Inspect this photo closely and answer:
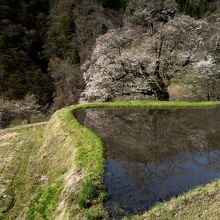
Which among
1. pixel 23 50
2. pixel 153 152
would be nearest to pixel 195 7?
pixel 23 50

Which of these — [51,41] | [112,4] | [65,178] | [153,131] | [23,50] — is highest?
[112,4]

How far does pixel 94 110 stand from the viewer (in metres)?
17.1

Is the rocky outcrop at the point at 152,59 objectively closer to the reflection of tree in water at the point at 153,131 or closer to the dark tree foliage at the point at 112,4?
the reflection of tree in water at the point at 153,131

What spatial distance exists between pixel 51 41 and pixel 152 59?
43.4m

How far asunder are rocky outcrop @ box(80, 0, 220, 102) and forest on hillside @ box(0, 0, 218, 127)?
2265 centimetres

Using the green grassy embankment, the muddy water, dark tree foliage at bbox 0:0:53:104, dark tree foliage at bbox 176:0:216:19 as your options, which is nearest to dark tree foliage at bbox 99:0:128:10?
dark tree foliage at bbox 0:0:53:104

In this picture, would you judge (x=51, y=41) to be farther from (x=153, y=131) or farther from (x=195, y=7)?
(x=153, y=131)

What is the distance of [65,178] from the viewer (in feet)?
31.7

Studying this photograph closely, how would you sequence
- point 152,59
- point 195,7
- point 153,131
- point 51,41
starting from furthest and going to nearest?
1. point 195,7
2. point 51,41
3. point 152,59
4. point 153,131

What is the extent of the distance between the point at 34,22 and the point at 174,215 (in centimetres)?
6565

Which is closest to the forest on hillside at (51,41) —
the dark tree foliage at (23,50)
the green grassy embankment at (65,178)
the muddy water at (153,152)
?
the dark tree foliage at (23,50)

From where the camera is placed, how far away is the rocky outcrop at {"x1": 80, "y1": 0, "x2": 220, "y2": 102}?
2373 cm

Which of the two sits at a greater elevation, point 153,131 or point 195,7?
point 195,7

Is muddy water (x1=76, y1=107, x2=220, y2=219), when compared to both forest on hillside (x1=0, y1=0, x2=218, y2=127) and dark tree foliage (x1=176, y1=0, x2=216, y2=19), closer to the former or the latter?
forest on hillside (x1=0, y1=0, x2=218, y2=127)
